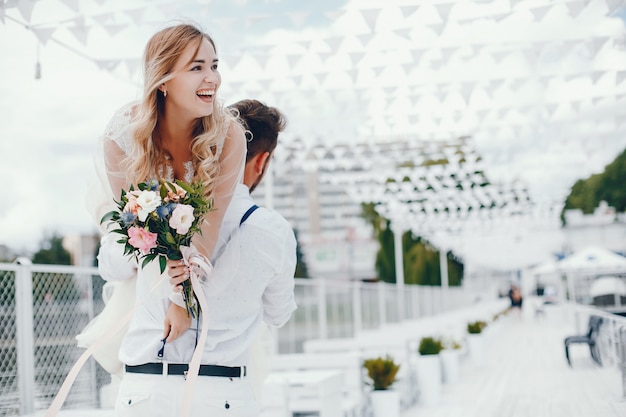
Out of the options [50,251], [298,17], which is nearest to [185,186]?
[298,17]

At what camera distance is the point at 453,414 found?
31.9ft

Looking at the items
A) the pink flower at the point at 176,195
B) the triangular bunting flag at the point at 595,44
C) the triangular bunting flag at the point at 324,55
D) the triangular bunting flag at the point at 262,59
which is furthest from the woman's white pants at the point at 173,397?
the triangular bunting flag at the point at 595,44

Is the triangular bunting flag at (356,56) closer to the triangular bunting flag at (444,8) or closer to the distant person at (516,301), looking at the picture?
the triangular bunting flag at (444,8)

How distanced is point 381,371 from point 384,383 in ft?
0.50

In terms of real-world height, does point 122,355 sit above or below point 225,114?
below

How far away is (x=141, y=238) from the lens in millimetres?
1995

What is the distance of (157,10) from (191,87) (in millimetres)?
6018

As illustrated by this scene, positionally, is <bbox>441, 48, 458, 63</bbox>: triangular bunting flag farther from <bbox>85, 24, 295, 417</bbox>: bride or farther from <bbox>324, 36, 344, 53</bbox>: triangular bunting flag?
<bbox>85, 24, 295, 417</bbox>: bride

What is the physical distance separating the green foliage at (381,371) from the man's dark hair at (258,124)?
5.99 metres

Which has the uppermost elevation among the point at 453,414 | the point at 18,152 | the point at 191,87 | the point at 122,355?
the point at 18,152

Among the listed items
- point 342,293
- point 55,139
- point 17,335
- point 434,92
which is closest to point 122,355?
point 17,335

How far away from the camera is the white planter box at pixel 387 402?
8297 millimetres

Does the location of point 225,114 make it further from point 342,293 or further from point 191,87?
point 342,293

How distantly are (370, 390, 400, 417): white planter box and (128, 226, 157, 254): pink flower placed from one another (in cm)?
661
